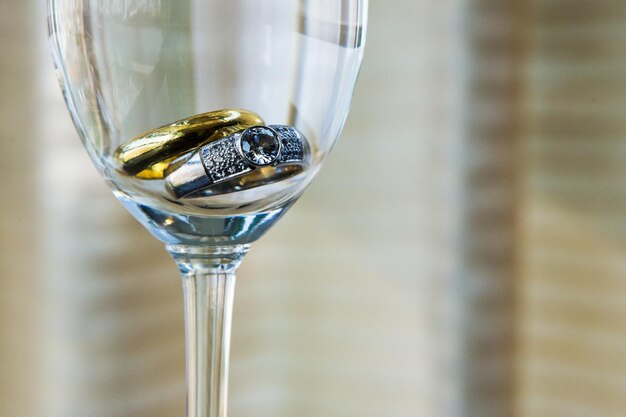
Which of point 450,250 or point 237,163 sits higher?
point 237,163

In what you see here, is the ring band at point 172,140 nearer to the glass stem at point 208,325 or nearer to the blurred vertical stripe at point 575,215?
the glass stem at point 208,325

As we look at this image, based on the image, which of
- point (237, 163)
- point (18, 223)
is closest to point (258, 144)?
point (237, 163)

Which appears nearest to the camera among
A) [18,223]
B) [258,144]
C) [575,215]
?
[258,144]

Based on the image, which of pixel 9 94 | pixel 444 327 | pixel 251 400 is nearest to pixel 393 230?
pixel 444 327

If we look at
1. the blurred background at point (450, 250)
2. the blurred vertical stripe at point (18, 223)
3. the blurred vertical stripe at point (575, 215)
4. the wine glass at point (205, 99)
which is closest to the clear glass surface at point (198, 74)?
the wine glass at point (205, 99)

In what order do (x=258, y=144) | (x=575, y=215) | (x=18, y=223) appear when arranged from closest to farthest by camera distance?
(x=258, y=144), (x=18, y=223), (x=575, y=215)

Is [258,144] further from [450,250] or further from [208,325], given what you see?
[450,250]

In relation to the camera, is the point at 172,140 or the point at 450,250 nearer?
the point at 172,140

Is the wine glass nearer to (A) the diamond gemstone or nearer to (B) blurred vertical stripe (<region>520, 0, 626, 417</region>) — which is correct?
(A) the diamond gemstone
